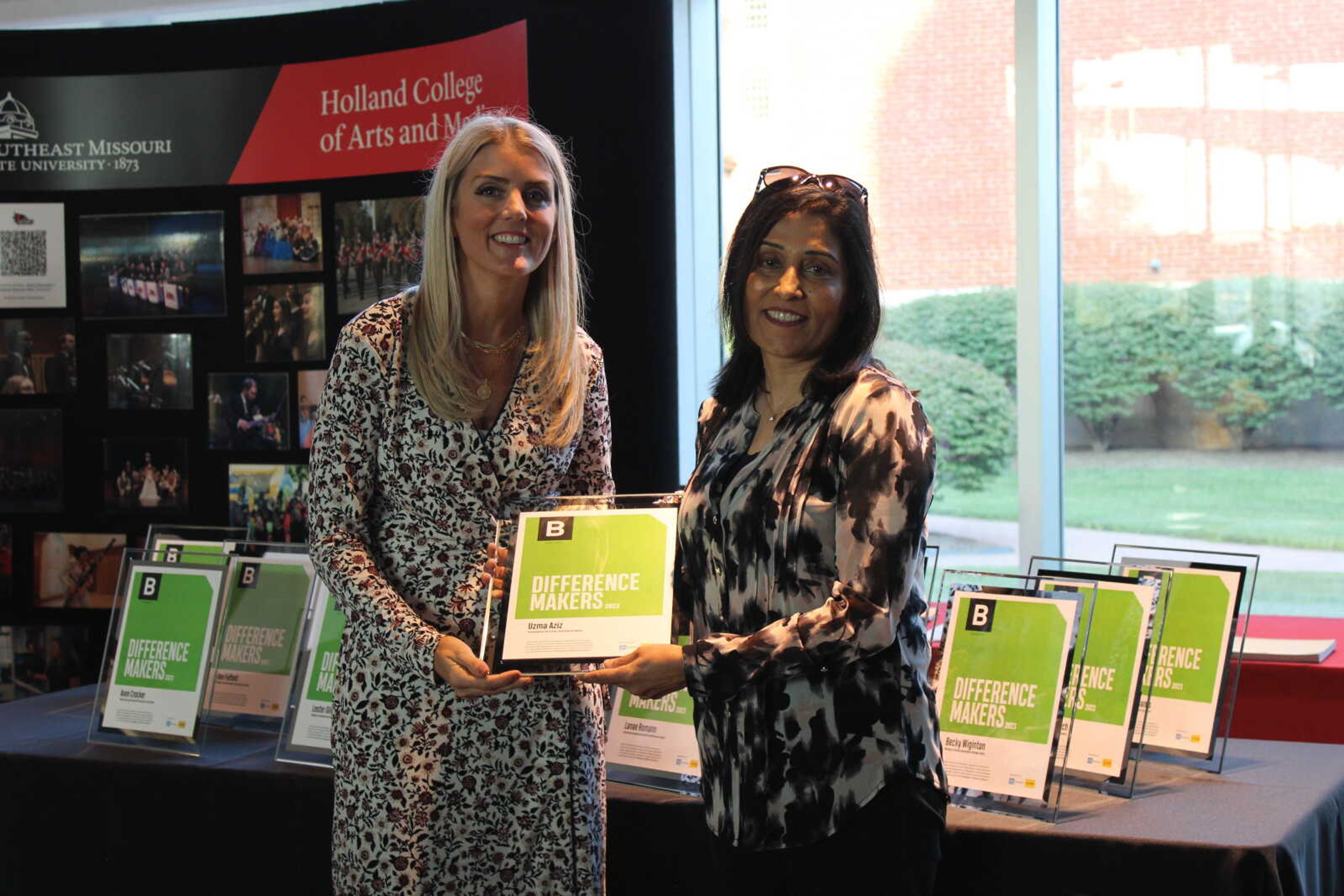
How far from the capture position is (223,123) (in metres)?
4.38

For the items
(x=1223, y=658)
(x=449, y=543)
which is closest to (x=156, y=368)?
(x=449, y=543)

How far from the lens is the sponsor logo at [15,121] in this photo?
178 inches

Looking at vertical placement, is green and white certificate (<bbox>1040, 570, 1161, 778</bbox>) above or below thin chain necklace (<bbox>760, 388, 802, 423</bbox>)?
below

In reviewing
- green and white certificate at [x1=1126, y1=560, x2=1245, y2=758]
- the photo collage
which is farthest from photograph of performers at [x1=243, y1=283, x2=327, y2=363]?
green and white certificate at [x1=1126, y1=560, x2=1245, y2=758]

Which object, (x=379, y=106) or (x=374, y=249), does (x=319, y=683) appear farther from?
(x=379, y=106)

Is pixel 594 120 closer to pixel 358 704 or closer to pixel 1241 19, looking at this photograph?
pixel 1241 19

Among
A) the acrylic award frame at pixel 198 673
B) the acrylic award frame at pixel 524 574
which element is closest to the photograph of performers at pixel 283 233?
the acrylic award frame at pixel 198 673

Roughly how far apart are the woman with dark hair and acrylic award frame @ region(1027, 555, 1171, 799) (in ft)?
2.52

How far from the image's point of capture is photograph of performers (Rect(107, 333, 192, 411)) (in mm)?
4449

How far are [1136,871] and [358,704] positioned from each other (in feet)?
4.29

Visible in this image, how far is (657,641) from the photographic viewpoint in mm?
1899

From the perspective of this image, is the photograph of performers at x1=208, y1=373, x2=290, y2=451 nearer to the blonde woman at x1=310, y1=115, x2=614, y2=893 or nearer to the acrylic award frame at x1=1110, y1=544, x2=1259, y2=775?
the blonde woman at x1=310, y1=115, x2=614, y2=893

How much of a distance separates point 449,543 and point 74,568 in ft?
9.92

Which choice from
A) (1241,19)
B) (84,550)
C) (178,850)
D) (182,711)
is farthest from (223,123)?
(1241,19)
